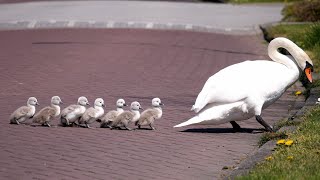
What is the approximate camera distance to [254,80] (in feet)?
38.9

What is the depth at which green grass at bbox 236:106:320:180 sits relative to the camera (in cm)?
855

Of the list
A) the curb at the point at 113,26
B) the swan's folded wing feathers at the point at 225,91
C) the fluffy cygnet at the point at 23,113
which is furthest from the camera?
the curb at the point at 113,26

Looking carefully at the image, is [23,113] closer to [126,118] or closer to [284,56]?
[126,118]

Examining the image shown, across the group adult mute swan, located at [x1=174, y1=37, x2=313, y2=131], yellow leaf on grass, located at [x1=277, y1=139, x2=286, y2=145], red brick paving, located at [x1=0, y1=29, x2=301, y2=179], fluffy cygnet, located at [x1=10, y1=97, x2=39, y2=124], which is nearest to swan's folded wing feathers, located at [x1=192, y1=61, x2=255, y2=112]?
adult mute swan, located at [x1=174, y1=37, x2=313, y2=131]

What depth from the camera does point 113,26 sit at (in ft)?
88.8

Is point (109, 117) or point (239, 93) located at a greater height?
point (109, 117)

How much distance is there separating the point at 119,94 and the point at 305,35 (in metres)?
6.93

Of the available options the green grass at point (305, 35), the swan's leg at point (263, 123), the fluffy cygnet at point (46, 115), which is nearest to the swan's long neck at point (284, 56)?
the swan's leg at point (263, 123)

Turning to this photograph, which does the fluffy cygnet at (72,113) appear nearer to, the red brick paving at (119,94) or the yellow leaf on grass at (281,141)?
the red brick paving at (119,94)

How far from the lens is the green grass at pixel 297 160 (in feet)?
28.1

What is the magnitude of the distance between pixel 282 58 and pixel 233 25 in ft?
50.6

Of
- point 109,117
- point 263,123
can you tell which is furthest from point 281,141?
point 109,117

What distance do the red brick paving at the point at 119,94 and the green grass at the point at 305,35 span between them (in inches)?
22.8

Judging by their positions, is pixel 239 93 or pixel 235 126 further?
pixel 235 126
